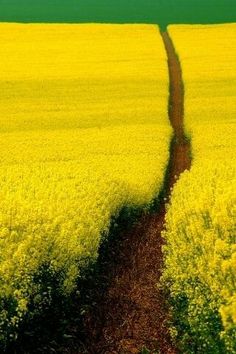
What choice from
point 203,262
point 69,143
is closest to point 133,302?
point 203,262

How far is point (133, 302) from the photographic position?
11.2 m

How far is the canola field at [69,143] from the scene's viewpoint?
30.0ft

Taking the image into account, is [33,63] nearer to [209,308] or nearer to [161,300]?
[161,300]

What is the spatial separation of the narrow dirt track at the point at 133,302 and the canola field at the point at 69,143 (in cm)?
76

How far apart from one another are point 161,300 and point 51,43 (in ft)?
140

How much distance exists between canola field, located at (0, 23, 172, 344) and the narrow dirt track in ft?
2.49

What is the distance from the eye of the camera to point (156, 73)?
40750 mm

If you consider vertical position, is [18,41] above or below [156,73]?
below

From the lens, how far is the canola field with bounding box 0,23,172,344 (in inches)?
360

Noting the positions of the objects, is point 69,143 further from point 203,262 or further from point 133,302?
point 203,262

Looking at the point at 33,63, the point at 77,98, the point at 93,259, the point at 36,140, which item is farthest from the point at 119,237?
the point at 33,63

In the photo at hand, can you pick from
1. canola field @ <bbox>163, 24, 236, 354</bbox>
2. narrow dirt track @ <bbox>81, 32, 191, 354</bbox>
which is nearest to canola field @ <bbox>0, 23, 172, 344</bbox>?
narrow dirt track @ <bbox>81, 32, 191, 354</bbox>

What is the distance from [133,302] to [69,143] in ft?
52.8

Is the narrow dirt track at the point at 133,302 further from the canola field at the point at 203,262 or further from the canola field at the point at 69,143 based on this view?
the canola field at the point at 69,143
